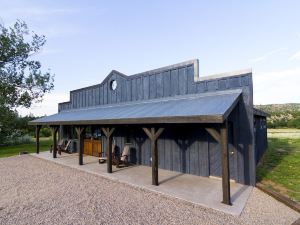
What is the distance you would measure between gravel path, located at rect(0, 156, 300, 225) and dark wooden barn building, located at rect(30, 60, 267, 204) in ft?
3.10

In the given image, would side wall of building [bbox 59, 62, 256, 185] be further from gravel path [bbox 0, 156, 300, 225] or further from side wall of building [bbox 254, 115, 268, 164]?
side wall of building [bbox 254, 115, 268, 164]

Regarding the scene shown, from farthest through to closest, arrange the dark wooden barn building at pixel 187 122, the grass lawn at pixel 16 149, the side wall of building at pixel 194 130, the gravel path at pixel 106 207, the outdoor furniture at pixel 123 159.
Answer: the grass lawn at pixel 16 149, the outdoor furniture at pixel 123 159, the side wall of building at pixel 194 130, the dark wooden barn building at pixel 187 122, the gravel path at pixel 106 207

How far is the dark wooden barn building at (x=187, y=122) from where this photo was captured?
6797mm

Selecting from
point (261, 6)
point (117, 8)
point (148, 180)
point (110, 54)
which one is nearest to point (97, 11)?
point (117, 8)

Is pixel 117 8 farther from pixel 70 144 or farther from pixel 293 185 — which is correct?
pixel 293 185

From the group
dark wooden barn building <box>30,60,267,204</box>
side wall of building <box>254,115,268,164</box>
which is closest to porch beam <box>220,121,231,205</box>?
dark wooden barn building <box>30,60,267,204</box>

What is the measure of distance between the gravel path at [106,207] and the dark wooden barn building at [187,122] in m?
0.95

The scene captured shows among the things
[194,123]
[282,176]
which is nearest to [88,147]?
[194,123]

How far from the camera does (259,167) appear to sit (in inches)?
410

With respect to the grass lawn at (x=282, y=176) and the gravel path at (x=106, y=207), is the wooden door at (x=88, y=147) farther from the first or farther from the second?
the grass lawn at (x=282, y=176)

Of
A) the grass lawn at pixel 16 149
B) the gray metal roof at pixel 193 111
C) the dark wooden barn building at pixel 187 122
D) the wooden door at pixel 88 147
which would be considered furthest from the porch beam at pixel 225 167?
the grass lawn at pixel 16 149

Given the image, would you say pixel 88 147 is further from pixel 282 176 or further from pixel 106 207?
pixel 282 176

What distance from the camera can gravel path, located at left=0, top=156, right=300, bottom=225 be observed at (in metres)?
4.98

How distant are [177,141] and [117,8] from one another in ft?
27.5
